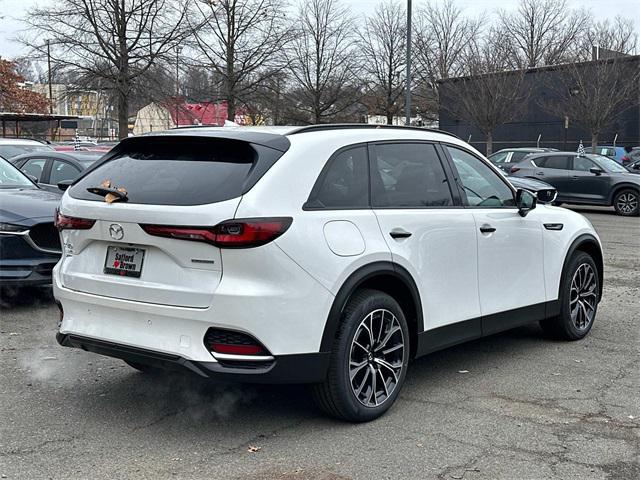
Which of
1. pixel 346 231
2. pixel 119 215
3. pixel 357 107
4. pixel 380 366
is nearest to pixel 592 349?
pixel 380 366

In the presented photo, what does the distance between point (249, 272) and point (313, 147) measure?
91 centimetres

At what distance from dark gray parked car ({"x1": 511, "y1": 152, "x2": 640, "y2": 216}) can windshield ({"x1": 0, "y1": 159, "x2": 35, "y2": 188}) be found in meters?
14.7

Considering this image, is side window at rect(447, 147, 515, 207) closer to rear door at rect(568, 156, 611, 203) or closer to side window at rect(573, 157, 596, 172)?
rear door at rect(568, 156, 611, 203)

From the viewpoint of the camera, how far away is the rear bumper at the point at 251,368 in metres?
4.11

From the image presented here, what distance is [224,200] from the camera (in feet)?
13.6

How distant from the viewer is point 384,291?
4.88 metres

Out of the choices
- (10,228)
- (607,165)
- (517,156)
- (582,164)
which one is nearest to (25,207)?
(10,228)

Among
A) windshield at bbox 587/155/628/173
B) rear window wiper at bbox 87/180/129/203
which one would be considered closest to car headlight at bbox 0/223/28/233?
rear window wiper at bbox 87/180/129/203

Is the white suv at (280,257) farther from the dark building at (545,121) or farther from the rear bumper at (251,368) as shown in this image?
the dark building at (545,121)

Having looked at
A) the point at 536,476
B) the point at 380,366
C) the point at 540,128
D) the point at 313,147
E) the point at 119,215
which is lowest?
the point at 536,476

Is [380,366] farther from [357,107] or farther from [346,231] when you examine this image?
[357,107]

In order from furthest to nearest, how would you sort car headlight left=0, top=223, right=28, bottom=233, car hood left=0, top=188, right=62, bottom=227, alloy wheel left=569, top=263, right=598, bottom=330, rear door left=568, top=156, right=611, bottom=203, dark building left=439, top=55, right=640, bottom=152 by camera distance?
1. dark building left=439, top=55, right=640, bottom=152
2. rear door left=568, top=156, right=611, bottom=203
3. car hood left=0, top=188, right=62, bottom=227
4. car headlight left=0, top=223, right=28, bottom=233
5. alloy wheel left=569, top=263, right=598, bottom=330

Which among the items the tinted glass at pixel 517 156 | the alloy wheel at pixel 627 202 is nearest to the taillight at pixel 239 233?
the alloy wheel at pixel 627 202

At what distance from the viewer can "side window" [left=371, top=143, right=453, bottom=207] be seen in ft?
16.1
